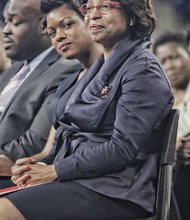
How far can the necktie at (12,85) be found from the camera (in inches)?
111

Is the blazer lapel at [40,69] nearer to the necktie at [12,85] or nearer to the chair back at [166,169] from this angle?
the necktie at [12,85]

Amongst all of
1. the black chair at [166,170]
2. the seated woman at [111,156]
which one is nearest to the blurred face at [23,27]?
the seated woman at [111,156]

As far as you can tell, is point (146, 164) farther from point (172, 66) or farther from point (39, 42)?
point (172, 66)

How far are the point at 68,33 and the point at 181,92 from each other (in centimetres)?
97

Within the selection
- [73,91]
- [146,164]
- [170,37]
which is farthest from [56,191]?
[170,37]

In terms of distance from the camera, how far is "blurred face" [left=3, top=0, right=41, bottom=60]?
2.93 m

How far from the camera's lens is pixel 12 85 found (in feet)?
9.47

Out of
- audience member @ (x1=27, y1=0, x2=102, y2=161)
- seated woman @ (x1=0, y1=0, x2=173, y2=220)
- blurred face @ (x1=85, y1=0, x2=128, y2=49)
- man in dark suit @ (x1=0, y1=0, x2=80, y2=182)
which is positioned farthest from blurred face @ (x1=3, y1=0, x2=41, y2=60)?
seated woman @ (x1=0, y1=0, x2=173, y2=220)

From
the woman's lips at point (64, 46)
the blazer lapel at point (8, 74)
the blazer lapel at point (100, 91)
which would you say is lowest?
the blazer lapel at point (8, 74)

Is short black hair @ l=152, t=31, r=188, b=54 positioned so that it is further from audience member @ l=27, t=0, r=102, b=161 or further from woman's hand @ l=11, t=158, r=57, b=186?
woman's hand @ l=11, t=158, r=57, b=186

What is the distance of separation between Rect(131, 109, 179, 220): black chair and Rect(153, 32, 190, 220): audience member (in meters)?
0.81

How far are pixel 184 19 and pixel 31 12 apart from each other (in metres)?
1.90

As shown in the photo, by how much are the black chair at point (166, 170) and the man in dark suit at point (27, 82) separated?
688 millimetres

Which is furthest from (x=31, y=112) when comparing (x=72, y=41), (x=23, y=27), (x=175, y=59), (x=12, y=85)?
(x=175, y=59)
